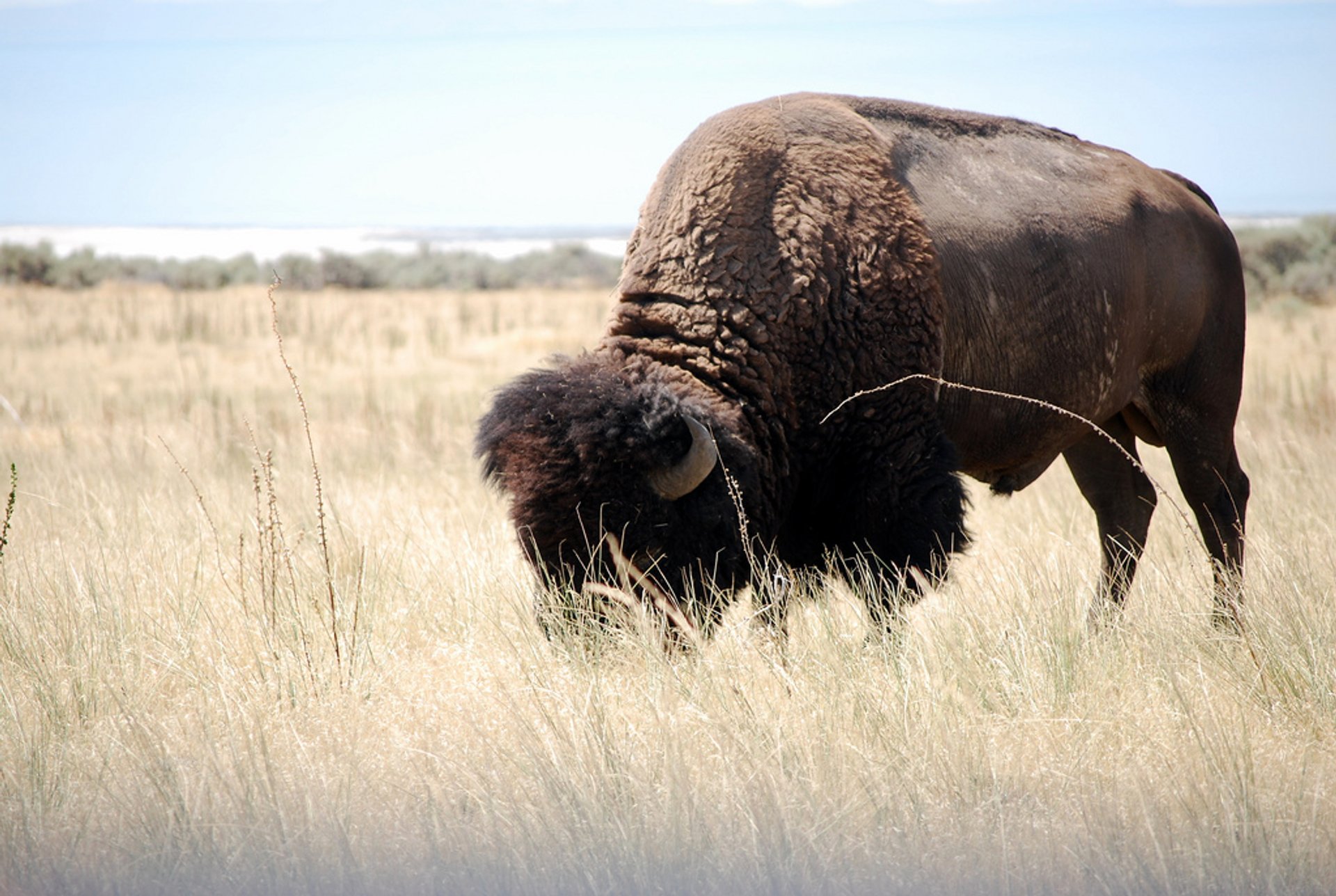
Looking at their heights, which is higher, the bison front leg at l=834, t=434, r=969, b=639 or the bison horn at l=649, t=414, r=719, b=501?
the bison horn at l=649, t=414, r=719, b=501

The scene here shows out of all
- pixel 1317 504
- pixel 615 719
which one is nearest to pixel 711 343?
pixel 615 719

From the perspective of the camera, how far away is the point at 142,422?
10.3 meters

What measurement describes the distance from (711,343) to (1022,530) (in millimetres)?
3135

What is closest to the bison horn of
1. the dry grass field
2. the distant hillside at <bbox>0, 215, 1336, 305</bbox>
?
the dry grass field

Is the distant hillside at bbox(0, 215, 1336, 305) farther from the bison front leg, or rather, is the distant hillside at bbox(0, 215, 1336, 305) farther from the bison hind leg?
the bison front leg

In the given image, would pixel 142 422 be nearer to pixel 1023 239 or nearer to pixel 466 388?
pixel 466 388

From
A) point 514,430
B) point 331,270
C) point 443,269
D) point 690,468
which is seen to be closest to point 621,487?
point 690,468

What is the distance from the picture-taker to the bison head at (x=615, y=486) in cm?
362

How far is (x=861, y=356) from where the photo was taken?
13.7ft

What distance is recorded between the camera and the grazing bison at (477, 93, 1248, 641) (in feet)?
12.2

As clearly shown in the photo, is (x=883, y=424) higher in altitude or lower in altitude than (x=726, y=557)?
higher

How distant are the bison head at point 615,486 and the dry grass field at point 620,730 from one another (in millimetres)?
258

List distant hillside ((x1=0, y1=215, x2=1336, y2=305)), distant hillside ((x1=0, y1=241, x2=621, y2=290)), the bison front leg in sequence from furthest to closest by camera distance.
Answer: distant hillside ((x1=0, y1=241, x2=621, y2=290)) → distant hillside ((x1=0, y1=215, x2=1336, y2=305)) → the bison front leg

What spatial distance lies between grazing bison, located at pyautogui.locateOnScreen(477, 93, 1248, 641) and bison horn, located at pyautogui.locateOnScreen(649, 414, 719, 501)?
1 cm
